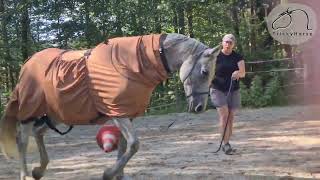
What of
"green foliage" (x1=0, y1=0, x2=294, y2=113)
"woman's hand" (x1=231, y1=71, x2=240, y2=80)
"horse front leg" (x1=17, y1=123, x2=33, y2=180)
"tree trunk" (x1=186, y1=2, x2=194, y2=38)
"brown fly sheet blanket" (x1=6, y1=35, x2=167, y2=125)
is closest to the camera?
"brown fly sheet blanket" (x1=6, y1=35, x2=167, y2=125)

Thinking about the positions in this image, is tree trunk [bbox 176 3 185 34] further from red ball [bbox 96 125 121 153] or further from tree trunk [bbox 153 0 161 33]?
red ball [bbox 96 125 121 153]

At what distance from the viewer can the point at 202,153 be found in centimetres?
723

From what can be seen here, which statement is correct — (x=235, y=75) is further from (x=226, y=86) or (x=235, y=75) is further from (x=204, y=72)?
(x=204, y=72)

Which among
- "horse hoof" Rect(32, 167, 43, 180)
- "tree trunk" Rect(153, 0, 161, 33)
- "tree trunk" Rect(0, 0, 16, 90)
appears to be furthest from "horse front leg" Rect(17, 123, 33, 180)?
"tree trunk" Rect(153, 0, 161, 33)

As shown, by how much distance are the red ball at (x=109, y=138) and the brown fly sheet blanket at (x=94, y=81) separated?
0.18 metres

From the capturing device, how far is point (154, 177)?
5.69 metres

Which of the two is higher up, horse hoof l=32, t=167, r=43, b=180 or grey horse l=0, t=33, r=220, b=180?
grey horse l=0, t=33, r=220, b=180

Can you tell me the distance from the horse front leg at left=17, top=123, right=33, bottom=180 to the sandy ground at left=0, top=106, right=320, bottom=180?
48 cm

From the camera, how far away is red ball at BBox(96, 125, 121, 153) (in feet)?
15.9

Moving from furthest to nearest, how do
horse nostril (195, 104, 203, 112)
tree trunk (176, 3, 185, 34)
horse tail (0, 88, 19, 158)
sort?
tree trunk (176, 3, 185, 34) < horse tail (0, 88, 19, 158) < horse nostril (195, 104, 203, 112)

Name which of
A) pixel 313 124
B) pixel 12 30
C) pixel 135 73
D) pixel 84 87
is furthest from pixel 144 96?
pixel 12 30

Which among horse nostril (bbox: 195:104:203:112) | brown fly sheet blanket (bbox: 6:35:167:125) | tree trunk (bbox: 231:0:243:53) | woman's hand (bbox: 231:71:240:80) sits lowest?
horse nostril (bbox: 195:104:203:112)

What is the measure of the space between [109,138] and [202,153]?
8.65 feet

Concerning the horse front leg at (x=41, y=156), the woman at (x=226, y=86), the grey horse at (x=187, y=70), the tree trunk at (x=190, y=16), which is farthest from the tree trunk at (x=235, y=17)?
the grey horse at (x=187, y=70)
